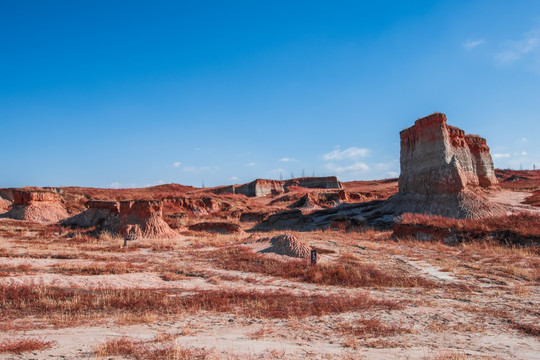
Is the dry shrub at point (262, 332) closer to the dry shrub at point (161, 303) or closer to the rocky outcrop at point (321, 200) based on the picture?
the dry shrub at point (161, 303)

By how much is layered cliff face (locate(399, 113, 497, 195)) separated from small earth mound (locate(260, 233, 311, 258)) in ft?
61.9

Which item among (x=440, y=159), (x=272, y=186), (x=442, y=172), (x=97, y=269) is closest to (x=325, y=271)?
(x=97, y=269)

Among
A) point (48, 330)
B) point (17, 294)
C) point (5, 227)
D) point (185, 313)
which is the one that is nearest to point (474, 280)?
point (185, 313)

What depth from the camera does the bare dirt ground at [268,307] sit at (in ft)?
15.6

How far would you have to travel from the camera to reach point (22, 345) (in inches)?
176

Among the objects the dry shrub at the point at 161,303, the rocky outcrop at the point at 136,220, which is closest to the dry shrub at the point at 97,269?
the dry shrub at the point at 161,303

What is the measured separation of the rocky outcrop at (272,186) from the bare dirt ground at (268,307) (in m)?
55.7

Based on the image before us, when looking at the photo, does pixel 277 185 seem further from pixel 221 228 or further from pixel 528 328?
pixel 528 328

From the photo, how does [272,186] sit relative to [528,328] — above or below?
above

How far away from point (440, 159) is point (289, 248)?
20.9m

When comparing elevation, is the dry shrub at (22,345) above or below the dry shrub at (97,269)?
above

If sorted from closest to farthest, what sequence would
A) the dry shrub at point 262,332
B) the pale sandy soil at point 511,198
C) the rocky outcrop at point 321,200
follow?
1. the dry shrub at point 262,332
2. the pale sandy soil at point 511,198
3. the rocky outcrop at point 321,200

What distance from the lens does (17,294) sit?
7.28 metres

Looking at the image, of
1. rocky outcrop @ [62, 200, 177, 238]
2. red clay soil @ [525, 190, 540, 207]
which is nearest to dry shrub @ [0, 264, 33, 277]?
rocky outcrop @ [62, 200, 177, 238]
